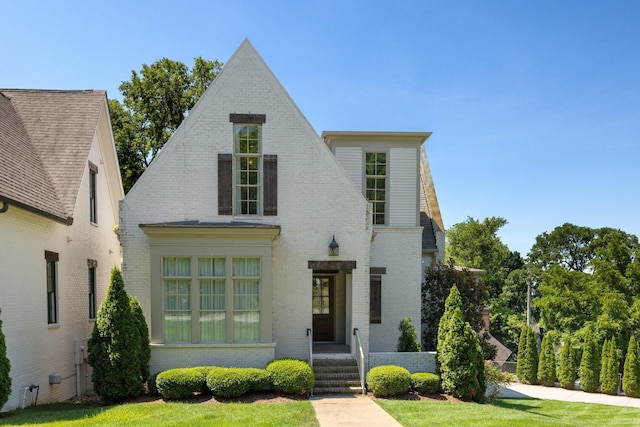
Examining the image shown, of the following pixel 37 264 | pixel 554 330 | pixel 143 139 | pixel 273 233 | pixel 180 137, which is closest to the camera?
pixel 37 264

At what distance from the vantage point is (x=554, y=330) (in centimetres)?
2620

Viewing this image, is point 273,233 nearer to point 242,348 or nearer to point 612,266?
point 242,348

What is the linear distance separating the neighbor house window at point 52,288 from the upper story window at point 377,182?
9808mm

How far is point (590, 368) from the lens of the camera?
2158 cm

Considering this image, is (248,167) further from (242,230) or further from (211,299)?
(211,299)

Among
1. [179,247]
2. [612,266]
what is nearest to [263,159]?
[179,247]

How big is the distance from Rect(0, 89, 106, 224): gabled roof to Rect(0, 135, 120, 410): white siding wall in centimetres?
53

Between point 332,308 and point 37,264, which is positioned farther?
point 332,308

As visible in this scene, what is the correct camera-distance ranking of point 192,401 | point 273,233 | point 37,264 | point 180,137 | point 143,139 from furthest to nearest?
1. point 143,139
2. point 180,137
3. point 273,233
4. point 37,264
5. point 192,401

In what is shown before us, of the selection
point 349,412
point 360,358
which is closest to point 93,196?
point 360,358

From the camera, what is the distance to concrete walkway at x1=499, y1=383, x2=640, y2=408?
61.1ft

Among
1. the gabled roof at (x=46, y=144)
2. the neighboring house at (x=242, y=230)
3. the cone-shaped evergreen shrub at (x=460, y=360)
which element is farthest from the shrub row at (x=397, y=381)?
the gabled roof at (x=46, y=144)

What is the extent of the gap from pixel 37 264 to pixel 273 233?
18.9ft

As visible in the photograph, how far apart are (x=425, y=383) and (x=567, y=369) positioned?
14567 millimetres
